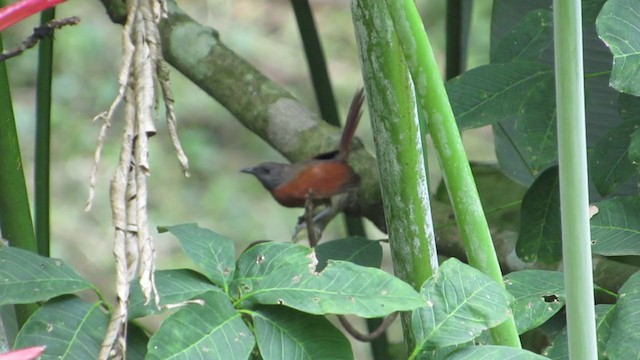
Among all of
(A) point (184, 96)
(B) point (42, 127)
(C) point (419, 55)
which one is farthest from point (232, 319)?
(A) point (184, 96)

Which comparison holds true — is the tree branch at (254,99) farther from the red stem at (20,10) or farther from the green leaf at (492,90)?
the red stem at (20,10)

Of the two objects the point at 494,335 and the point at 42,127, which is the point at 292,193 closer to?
the point at 42,127

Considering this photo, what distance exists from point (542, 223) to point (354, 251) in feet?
0.62

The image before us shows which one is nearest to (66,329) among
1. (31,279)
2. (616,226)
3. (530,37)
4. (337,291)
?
(31,279)

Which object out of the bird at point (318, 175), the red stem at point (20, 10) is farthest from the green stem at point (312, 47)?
the red stem at point (20, 10)

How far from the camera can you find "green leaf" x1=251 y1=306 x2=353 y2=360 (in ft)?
1.82

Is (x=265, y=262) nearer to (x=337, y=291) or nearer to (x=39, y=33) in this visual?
(x=337, y=291)

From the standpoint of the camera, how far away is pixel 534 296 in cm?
67

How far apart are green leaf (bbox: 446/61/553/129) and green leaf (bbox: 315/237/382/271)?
0.14 metres

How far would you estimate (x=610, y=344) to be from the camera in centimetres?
65

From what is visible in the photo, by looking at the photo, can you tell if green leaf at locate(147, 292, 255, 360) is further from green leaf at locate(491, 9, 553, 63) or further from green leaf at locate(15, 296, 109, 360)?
green leaf at locate(491, 9, 553, 63)

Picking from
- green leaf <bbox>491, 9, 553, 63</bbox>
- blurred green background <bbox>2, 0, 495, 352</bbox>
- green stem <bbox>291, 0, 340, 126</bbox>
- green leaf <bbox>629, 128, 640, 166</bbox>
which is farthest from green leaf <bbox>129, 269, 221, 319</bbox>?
blurred green background <bbox>2, 0, 495, 352</bbox>

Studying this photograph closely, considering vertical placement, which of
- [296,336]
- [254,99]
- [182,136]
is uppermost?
[254,99]

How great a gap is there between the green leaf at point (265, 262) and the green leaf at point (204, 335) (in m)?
0.03
